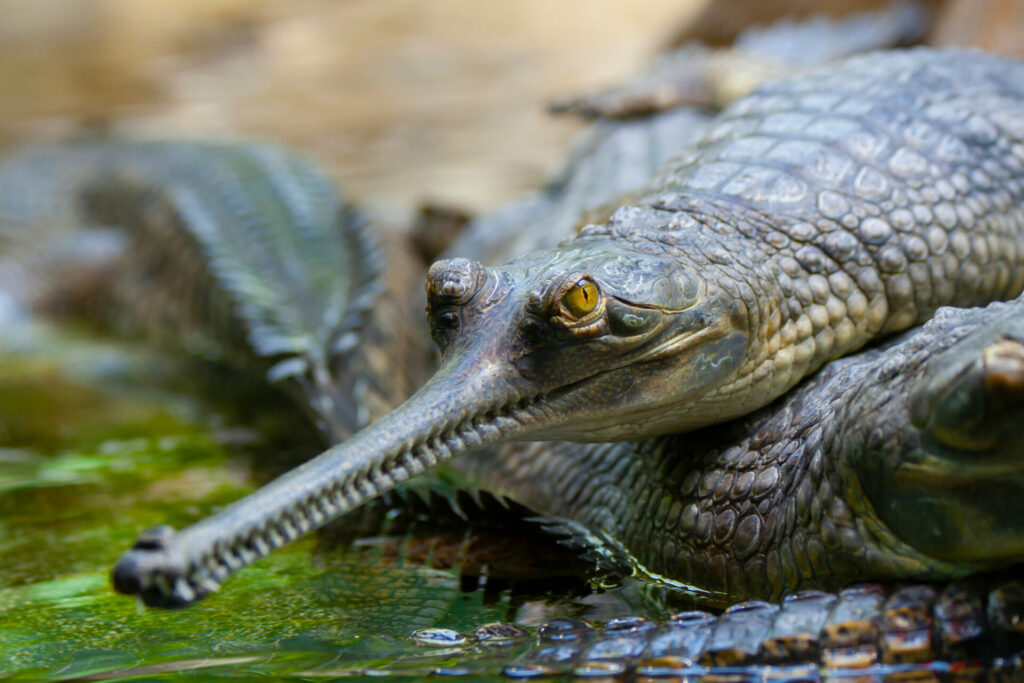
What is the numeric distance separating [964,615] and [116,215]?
16.3 ft

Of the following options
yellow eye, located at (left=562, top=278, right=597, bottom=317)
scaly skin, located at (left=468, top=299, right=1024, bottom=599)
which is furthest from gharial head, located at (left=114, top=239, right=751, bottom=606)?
scaly skin, located at (left=468, top=299, right=1024, bottom=599)

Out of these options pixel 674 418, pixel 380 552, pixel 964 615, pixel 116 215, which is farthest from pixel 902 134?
pixel 116 215

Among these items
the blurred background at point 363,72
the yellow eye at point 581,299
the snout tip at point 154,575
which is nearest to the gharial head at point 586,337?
the yellow eye at point 581,299

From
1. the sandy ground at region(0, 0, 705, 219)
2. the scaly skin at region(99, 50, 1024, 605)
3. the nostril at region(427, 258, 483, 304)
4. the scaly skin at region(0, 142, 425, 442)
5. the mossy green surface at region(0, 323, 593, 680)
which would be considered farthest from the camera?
the sandy ground at region(0, 0, 705, 219)

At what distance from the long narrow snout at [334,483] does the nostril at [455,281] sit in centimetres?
12

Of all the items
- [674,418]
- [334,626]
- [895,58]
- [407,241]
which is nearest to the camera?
[334,626]

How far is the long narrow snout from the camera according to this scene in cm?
127

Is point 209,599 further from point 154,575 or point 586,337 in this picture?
point 586,337

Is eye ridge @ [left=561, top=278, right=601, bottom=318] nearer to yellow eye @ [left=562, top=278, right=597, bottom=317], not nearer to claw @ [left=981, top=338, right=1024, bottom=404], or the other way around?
yellow eye @ [left=562, top=278, right=597, bottom=317]

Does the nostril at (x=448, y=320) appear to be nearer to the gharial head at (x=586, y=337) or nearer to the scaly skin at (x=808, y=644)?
the gharial head at (x=586, y=337)

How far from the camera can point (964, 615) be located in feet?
4.50

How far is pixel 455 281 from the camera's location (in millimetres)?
1706

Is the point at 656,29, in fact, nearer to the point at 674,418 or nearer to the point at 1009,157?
the point at 1009,157

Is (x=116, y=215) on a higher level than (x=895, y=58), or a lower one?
higher
